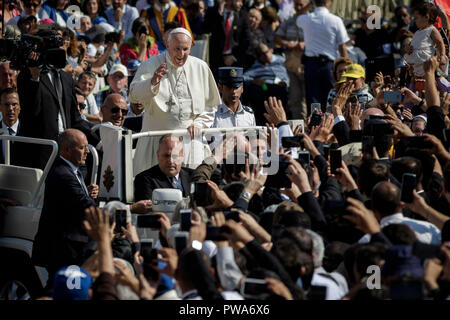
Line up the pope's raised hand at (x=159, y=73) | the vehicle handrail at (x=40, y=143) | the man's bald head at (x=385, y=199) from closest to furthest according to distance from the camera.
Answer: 1. the man's bald head at (x=385, y=199)
2. the vehicle handrail at (x=40, y=143)
3. the pope's raised hand at (x=159, y=73)

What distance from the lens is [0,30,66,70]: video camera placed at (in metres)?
8.88

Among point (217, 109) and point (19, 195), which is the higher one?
point (217, 109)

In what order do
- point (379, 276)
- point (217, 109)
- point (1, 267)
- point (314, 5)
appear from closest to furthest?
point (379, 276) < point (1, 267) < point (217, 109) < point (314, 5)

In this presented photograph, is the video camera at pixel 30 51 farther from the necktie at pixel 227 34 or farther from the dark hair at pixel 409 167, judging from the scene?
the necktie at pixel 227 34

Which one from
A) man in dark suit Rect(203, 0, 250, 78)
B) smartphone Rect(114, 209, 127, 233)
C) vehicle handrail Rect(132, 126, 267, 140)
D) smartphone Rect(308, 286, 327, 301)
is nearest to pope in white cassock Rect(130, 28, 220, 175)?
vehicle handrail Rect(132, 126, 267, 140)

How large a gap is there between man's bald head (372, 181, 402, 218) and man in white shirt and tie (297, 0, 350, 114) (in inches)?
307

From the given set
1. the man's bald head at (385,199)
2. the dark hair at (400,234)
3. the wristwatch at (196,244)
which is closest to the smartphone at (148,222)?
the wristwatch at (196,244)

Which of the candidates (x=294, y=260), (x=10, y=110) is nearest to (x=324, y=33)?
(x=10, y=110)

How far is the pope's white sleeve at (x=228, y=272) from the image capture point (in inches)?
221

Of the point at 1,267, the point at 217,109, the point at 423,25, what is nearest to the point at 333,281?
the point at 1,267

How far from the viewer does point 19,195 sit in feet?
28.8

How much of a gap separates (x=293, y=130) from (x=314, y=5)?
5487 millimetres

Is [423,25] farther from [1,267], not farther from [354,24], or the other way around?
[354,24]

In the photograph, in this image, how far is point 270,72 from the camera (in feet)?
47.5
